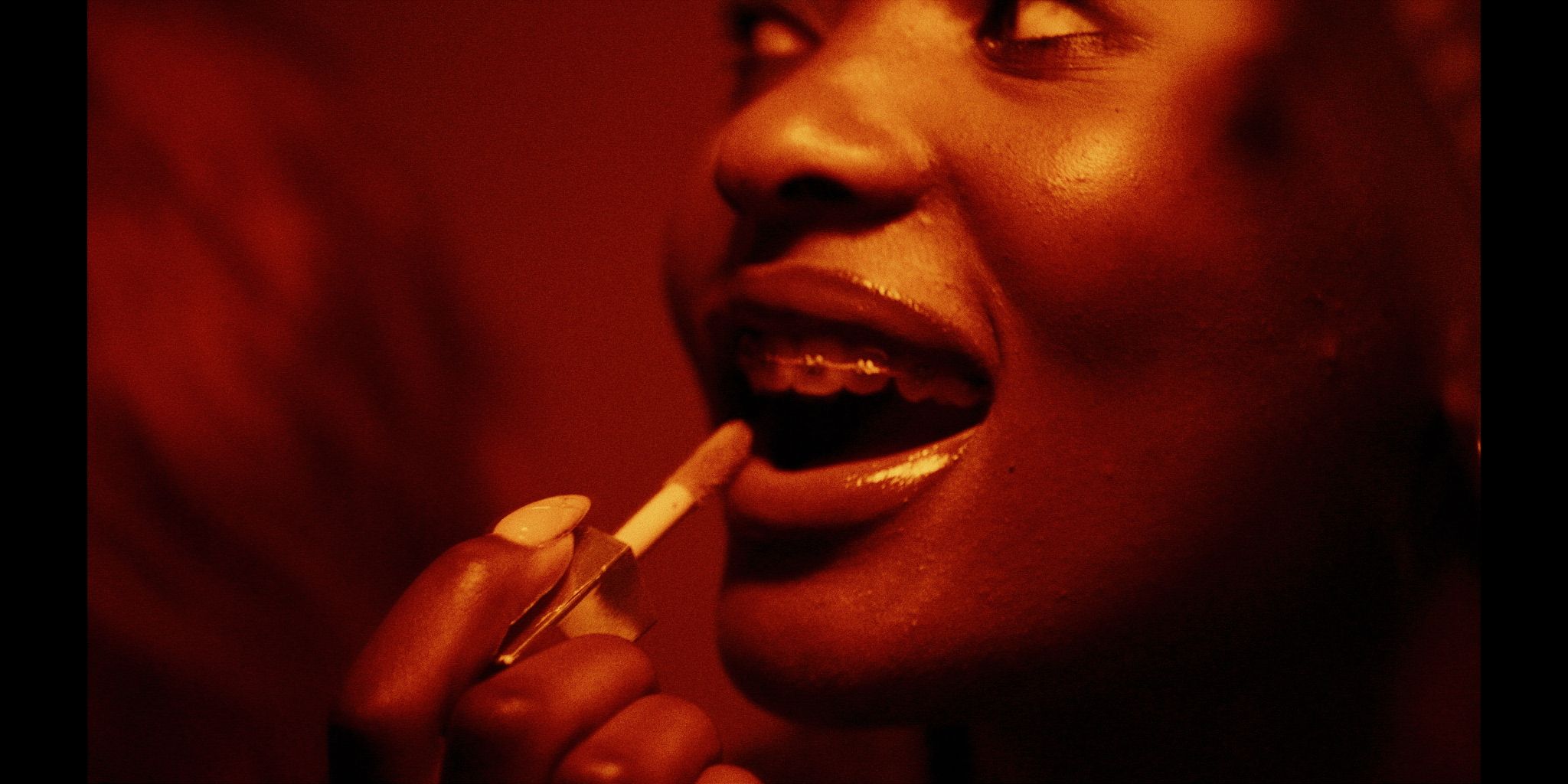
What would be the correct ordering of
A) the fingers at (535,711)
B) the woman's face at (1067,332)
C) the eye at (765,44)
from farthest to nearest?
the eye at (765,44), the woman's face at (1067,332), the fingers at (535,711)

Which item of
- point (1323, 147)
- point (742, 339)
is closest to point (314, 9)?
point (742, 339)

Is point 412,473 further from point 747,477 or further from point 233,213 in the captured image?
point 747,477

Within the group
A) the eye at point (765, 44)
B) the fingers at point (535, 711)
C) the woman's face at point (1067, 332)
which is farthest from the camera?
the eye at point (765, 44)

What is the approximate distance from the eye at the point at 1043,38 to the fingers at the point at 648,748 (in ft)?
1.36

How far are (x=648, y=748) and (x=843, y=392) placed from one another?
Result: 322 mm

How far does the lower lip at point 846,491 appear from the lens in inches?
27.7

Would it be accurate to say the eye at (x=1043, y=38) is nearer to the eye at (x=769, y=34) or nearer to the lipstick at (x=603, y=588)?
the eye at (x=769, y=34)

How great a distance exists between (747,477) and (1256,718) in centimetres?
37

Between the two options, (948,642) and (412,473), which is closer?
(948,642)

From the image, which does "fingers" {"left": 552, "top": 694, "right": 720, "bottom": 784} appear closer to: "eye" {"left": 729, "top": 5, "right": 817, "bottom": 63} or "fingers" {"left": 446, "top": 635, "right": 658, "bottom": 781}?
"fingers" {"left": 446, "top": 635, "right": 658, "bottom": 781}

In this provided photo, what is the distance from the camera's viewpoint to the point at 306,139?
1.05 meters

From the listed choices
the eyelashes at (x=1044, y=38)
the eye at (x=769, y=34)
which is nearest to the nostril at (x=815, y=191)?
the eyelashes at (x=1044, y=38)

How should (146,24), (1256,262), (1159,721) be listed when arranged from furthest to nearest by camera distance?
(146,24)
(1159,721)
(1256,262)

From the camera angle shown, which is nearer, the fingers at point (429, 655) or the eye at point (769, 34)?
the fingers at point (429, 655)
